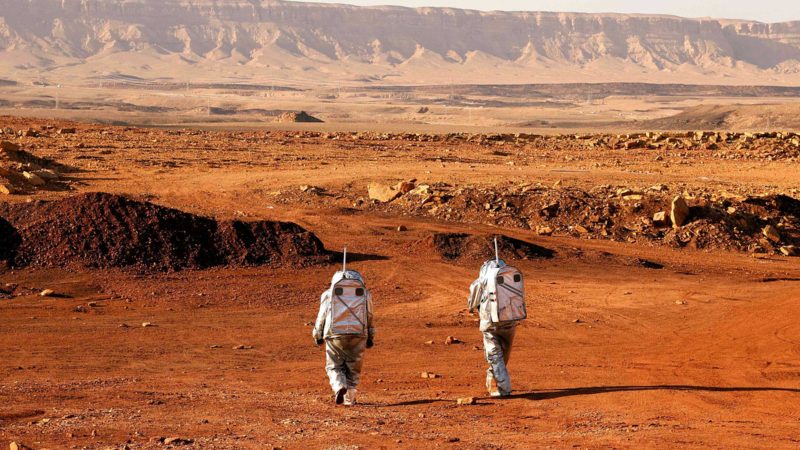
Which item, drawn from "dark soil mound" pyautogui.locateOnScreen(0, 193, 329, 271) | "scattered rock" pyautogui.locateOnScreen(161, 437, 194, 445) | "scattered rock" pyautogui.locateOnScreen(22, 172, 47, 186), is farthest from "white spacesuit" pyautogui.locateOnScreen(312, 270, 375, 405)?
"scattered rock" pyautogui.locateOnScreen(22, 172, 47, 186)

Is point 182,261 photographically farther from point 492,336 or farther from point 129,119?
point 129,119

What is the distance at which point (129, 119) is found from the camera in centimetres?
8969

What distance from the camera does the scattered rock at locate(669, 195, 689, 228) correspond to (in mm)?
27047

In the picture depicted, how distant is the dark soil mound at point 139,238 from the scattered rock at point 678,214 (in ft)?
28.9

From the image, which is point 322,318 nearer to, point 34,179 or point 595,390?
point 595,390

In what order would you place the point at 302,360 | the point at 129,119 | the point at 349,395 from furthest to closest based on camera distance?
the point at 129,119 → the point at 302,360 → the point at 349,395

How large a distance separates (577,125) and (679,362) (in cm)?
9005

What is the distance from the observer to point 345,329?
12016 mm

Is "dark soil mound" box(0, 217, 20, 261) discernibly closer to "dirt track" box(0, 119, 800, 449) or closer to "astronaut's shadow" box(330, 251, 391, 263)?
"dirt track" box(0, 119, 800, 449)

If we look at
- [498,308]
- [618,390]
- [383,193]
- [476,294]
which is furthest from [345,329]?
[383,193]

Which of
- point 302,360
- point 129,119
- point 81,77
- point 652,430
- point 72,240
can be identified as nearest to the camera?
→ point 652,430

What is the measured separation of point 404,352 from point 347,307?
4024mm

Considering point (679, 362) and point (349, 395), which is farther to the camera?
point (679, 362)

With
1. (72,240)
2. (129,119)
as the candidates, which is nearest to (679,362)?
(72,240)
